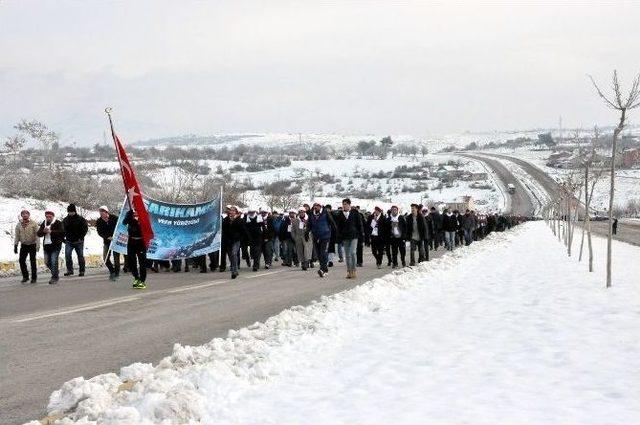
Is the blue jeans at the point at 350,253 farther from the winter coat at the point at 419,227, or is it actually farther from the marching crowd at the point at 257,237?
the winter coat at the point at 419,227

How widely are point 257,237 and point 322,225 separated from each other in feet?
10.8

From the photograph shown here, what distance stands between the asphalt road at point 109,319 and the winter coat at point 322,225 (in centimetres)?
109

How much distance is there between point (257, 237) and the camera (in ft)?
68.7

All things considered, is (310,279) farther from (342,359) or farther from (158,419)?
(158,419)

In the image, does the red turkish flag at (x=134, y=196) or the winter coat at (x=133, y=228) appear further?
the winter coat at (x=133, y=228)

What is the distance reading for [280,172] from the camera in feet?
559

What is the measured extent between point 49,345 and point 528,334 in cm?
571

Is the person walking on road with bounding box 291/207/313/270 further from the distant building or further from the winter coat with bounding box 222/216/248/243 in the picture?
the distant building

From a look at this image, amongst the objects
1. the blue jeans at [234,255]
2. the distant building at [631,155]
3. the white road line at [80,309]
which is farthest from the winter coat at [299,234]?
the distant building at [631,155]

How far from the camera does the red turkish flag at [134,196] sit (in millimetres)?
15477

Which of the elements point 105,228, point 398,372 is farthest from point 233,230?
point 398,372

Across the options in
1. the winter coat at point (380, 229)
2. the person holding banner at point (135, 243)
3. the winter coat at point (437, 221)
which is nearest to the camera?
the person holding banner at point (135, 243)

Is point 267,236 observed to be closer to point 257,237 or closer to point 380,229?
point 257,237

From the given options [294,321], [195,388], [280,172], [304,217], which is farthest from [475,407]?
[280,172]
